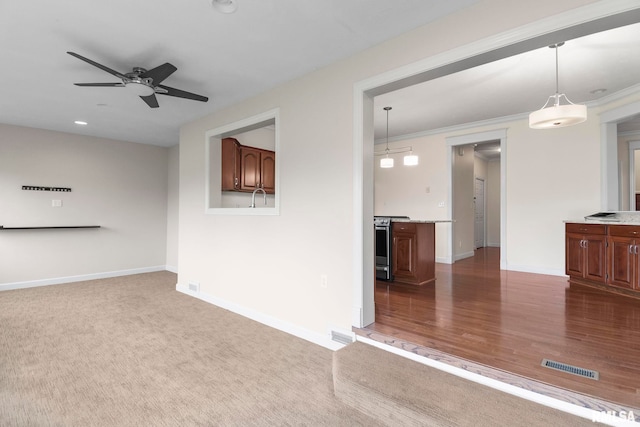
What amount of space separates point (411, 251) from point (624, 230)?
2.48 metres

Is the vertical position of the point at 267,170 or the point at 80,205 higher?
the point at 267,170

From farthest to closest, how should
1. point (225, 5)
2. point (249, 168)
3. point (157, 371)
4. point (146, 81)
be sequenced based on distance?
1. point (249, 168)
2. point (146, 81)
3. point (157, 371)
4. point (225, 5)

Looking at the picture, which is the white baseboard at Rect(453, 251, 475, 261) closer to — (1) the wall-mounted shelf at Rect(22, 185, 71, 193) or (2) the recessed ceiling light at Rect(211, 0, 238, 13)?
(2) the recessed ceiling light at Rect(211, 0, 238, 13)

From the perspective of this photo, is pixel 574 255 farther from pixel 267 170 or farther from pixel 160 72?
pixel 160 72

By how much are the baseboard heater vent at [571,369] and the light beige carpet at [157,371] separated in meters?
1.21

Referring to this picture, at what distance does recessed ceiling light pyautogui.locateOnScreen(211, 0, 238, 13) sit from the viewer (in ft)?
6.81

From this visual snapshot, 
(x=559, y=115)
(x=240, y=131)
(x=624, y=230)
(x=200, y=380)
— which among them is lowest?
(x=200, y=380)

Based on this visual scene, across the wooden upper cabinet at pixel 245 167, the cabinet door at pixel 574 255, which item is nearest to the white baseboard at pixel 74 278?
the wooden upper cabinet at pixel 245 167

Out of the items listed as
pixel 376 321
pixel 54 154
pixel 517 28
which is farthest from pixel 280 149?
pixel 54 154

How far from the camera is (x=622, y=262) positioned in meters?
3.68

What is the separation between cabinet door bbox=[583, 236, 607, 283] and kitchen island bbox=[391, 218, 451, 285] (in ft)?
6.58

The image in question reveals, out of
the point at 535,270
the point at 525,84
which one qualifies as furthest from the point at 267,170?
the point at 535,270

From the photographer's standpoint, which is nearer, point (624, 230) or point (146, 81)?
point (146, 81)

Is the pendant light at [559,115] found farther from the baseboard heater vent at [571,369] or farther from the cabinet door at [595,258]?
the baseboard heater vent at [571,369]
